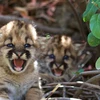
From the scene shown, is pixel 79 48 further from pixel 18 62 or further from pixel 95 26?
pixel 95 26

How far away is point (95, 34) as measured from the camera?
399 centimetres

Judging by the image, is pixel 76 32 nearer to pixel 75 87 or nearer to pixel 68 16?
pixel 68 16

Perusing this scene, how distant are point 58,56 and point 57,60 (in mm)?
53

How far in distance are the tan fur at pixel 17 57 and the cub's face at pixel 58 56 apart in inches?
36.5

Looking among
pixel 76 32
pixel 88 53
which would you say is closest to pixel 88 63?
pixel 88 53

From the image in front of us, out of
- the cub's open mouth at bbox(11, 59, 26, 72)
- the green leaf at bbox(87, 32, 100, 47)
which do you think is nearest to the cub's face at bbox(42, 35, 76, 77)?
the cub's open mouth at bbox(11, 59, 26, 72)

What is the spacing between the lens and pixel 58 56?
591 cm

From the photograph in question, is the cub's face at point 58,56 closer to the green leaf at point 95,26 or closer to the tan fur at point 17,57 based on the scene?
the tan fur at point 17,57

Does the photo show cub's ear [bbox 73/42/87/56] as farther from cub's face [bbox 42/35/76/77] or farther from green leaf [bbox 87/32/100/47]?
green leaf [bbox 87/32/100/47]

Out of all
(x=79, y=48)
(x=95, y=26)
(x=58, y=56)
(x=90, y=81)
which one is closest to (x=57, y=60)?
(x=58, y=56)

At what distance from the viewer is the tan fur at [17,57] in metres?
4.57

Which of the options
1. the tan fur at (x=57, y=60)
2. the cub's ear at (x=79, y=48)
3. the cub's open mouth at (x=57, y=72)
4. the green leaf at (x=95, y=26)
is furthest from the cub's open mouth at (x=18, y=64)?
A: the cub's ear at (x=79, y=48)

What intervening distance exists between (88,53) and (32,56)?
201cm

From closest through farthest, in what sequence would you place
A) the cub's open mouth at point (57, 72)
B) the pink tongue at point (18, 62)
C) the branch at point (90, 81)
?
the pink tongue at point (18, 62) → the branch at point (90, 81) → the cub's open mouth at point (57, 72)
